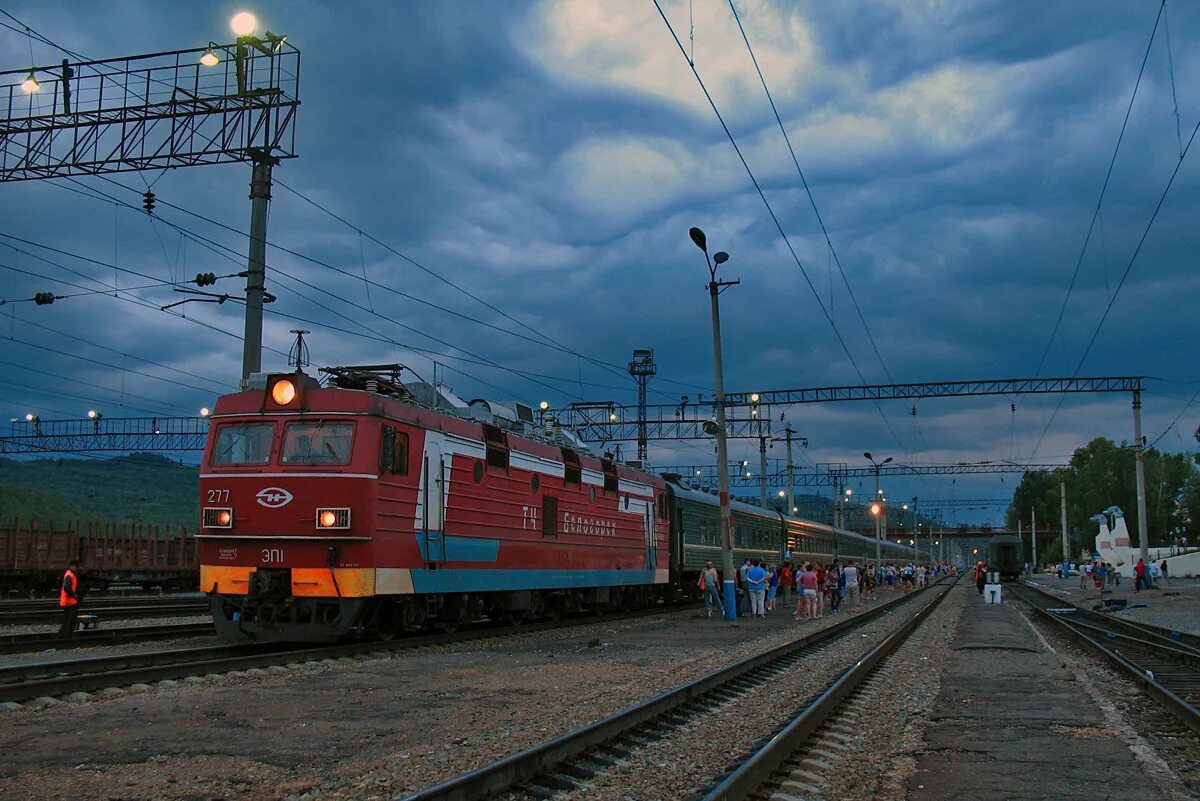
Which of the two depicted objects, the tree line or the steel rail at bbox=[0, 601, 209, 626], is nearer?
the steel rail at bbox=[0, 601, 209, 626]

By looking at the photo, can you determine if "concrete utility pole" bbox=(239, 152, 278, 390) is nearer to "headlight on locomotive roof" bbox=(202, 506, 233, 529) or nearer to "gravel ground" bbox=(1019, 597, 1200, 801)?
"headlight on locomotive roof" bbox=(202, 506, 233, 529)

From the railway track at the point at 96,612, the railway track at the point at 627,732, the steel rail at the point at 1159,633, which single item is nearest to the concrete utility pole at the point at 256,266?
the railway track at the point at 96,612

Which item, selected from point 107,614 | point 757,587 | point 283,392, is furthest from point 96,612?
point 757,587

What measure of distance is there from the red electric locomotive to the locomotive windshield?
0.02 meters

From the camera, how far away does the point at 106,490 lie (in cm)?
13962

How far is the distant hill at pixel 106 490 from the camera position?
318 feet

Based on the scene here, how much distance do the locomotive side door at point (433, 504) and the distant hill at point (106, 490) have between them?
85206mm

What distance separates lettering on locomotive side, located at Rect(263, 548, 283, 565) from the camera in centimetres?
1516

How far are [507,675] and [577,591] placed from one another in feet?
36.1

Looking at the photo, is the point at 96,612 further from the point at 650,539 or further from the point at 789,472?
the point at 789,472

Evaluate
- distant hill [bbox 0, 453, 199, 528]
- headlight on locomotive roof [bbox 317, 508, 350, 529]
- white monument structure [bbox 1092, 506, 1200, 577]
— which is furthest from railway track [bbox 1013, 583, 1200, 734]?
distant hill [bbox 0, 453, 199, 528]

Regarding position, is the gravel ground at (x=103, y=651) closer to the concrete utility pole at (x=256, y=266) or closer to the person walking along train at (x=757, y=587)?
the concrete utility pole at (x=256, y=266)

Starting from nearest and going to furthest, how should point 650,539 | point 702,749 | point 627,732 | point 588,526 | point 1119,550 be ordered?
point 702,749 < point 627,732 < point 588,526 < point 650,539 < point 1119,550

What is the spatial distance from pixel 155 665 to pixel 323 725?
479cm
